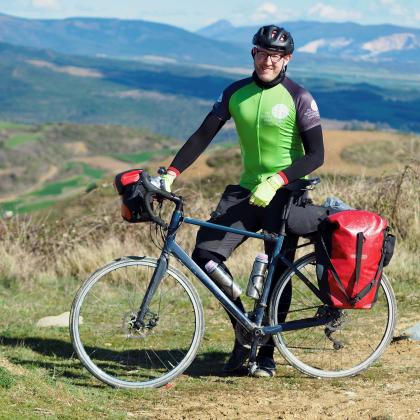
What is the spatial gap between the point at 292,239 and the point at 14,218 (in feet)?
23.4

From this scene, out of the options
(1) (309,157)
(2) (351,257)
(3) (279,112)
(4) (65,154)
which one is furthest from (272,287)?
(4) (65,154)

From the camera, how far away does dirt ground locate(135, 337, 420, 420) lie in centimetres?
385

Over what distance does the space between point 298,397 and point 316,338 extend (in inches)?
26.6

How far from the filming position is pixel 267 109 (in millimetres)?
4383

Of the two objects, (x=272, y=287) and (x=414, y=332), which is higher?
(x=272, y=287)

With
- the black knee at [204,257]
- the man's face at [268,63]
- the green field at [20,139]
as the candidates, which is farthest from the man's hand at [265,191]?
the green field at [20,139]

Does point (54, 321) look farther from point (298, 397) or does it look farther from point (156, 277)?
point (298, 397)

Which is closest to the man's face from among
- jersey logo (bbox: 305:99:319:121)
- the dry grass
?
jersey logo (bbox: 305:99:319:121)

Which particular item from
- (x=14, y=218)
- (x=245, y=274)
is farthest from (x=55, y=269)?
(x=245, y=274)

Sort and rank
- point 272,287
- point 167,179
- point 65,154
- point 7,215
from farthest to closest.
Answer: point 65,154 → point 7,215 → point 272,287 → point 167,179

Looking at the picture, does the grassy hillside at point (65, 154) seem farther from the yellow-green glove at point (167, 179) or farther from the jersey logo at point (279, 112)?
the jersey logo at point (279, 112)

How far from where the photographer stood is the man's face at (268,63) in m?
4.36

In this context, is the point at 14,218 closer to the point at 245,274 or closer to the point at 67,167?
the point at 245,274

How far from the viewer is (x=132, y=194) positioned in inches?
169
